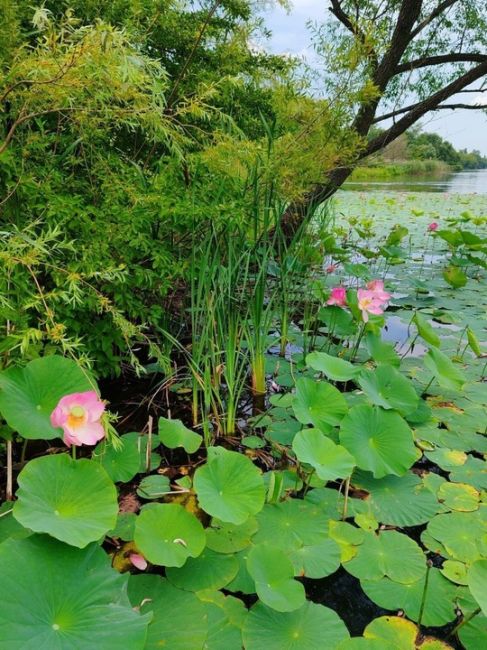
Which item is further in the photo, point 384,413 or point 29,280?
point 384,413

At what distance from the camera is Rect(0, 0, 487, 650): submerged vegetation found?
2.66ft

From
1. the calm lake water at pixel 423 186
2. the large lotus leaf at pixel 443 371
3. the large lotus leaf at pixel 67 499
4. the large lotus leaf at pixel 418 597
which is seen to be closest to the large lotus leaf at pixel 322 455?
the large lotus leaf at pixel 418 597

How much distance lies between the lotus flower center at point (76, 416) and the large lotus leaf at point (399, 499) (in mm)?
806

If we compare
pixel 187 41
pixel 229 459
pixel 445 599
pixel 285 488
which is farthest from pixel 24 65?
pixel 187 41

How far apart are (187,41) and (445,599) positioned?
255 centimetres

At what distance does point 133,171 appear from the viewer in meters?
1.55

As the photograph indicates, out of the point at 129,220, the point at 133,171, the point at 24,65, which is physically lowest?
the point at 129,220

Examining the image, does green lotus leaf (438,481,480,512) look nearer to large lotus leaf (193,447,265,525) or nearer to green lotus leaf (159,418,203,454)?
large lotus leaf (193,447,265,525)

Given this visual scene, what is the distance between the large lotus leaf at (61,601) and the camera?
2.07ft

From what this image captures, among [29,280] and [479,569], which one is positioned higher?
[29,280]

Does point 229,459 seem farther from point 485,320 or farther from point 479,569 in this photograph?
point 485,320

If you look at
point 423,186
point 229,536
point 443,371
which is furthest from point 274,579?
point 423,186

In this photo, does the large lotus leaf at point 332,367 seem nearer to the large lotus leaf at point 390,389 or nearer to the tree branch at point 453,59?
the large lotus leaf at point 390,389

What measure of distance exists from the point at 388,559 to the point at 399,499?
9.0 inches
